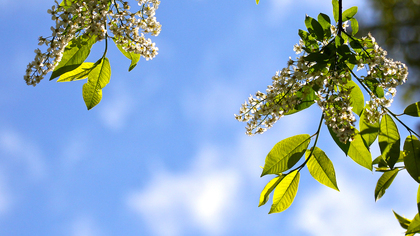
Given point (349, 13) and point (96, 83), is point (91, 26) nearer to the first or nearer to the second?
point (96, 83)

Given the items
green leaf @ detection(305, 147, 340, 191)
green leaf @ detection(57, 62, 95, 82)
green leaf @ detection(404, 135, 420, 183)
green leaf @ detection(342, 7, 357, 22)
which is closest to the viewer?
green leaf @ detection(404, 135, 420, 183)

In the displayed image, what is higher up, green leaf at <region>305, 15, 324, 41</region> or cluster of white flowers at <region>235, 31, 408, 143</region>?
green leaf at <region>305, 15, 324, 41</region>

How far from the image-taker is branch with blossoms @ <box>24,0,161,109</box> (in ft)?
5.19

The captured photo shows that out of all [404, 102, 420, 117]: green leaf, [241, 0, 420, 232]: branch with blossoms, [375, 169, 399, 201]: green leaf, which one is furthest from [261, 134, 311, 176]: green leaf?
[404, 102, 420, 117]: green leaf

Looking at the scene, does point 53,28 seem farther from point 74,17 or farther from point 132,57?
point 132,57

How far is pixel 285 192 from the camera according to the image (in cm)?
188

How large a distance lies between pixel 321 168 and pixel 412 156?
0.49 m

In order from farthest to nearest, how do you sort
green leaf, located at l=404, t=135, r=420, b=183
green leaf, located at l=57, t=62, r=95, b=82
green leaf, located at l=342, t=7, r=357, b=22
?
green leaf, located at l=57, t=62, r=95, b=82, green leaf, located at l=342, t=7, r=357, b=22, green leaf, located at l=404, t=135, r=420, b=183

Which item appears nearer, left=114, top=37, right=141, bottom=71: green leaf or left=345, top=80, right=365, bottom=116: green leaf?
left=345, top=80, right=365, bottom=116: green leaf

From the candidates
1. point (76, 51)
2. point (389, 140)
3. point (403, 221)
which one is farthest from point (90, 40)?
point (403, 221)

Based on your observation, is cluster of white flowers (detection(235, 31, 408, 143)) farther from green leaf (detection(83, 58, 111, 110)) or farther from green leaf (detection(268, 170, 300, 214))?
green leaf (detection(83, 58, 111, 110))

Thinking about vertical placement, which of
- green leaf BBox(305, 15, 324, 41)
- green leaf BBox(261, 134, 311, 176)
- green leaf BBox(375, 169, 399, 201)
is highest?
green leaf BBox(305, 15, 324, 41)

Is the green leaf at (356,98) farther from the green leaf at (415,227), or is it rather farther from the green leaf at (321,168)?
the green leaf at (415,227)

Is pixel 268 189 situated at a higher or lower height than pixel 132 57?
lower
